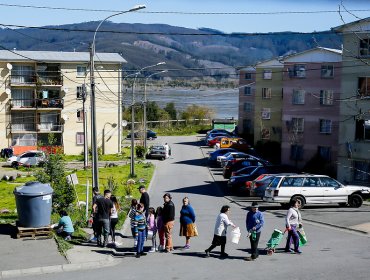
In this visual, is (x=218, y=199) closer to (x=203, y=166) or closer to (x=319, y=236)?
(x=319, y=236)

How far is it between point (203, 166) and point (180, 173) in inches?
226

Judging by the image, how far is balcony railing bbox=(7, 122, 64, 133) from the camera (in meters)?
61.7

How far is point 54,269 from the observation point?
48.9 ft

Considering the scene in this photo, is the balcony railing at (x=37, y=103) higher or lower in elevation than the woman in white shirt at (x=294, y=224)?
higher

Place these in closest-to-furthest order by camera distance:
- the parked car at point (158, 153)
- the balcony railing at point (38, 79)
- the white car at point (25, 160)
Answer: the white car at point (25, 160), the parked car at point (158, 153), the balcony railing at point (38, 79)

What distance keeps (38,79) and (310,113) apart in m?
27.0

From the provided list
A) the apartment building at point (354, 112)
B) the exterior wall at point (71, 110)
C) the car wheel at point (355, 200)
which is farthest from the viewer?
the exterior wall at point (71, 110)

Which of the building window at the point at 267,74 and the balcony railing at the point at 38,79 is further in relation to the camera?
the building window at the point at 267,74

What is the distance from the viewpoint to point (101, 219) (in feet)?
56.0

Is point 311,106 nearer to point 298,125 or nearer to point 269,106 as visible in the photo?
point 298,125

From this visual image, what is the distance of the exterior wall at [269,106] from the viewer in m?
62.7

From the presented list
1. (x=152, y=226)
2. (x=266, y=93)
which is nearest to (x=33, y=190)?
(x=152, y=226)

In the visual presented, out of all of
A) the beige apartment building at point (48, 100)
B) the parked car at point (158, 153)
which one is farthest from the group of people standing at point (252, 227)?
the beige apartment building at point (48, 100)

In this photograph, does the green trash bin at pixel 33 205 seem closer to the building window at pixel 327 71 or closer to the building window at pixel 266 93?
the building window at pixel 327 71
